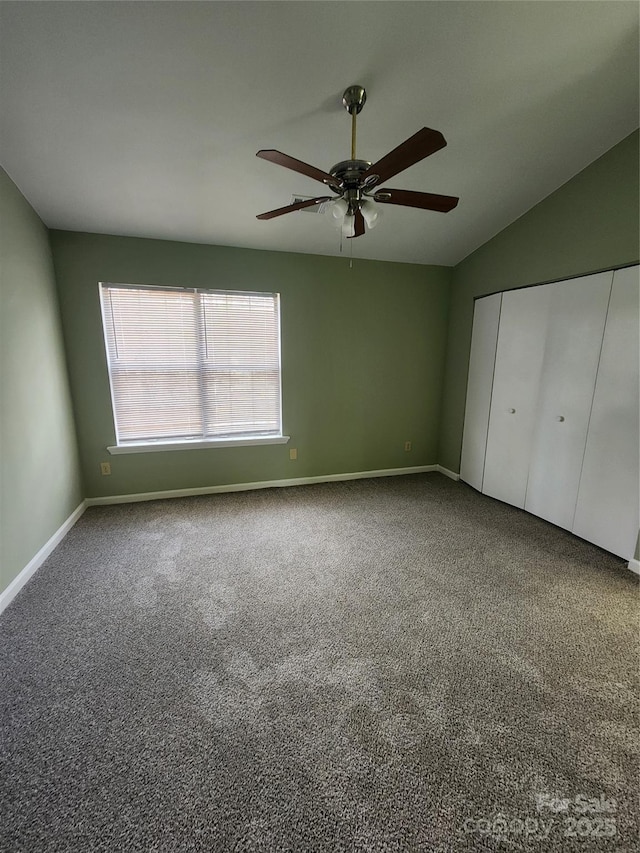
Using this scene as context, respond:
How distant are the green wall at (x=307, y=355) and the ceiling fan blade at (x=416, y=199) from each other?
1829mm

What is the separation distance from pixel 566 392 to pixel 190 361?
10.7 feet

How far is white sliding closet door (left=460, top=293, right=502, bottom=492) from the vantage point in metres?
3.23

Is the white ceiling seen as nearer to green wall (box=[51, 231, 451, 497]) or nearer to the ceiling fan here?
the ceiling fan

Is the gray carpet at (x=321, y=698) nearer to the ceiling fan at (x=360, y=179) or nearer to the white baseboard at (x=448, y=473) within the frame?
the white baseboard at (x=448, y=473)

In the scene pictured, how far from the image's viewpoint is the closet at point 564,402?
223 centimetres

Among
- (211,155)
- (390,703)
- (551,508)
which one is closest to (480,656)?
(390,703)

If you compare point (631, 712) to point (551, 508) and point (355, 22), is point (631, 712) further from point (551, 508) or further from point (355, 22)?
point (355, 22)

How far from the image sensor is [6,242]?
2.04m

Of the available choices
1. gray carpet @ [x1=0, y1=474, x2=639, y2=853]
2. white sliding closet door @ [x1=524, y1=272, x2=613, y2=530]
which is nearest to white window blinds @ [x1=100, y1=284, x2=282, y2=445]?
gray carpet @ [x1=0, y1=474, x2=639, y2=853]

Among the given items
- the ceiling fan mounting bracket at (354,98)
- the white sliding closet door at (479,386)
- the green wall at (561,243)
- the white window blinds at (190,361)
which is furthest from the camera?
the white sliding closet door at (479,386)

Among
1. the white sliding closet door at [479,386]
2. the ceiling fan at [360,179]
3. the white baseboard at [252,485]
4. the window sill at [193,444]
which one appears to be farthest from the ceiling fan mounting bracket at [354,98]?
the white baseboard at [252,485]

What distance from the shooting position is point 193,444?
327 centimetres

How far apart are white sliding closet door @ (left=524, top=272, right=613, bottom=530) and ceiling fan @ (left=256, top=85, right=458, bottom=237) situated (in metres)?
1.59

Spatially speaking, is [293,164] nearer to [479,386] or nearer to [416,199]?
[416,199]
